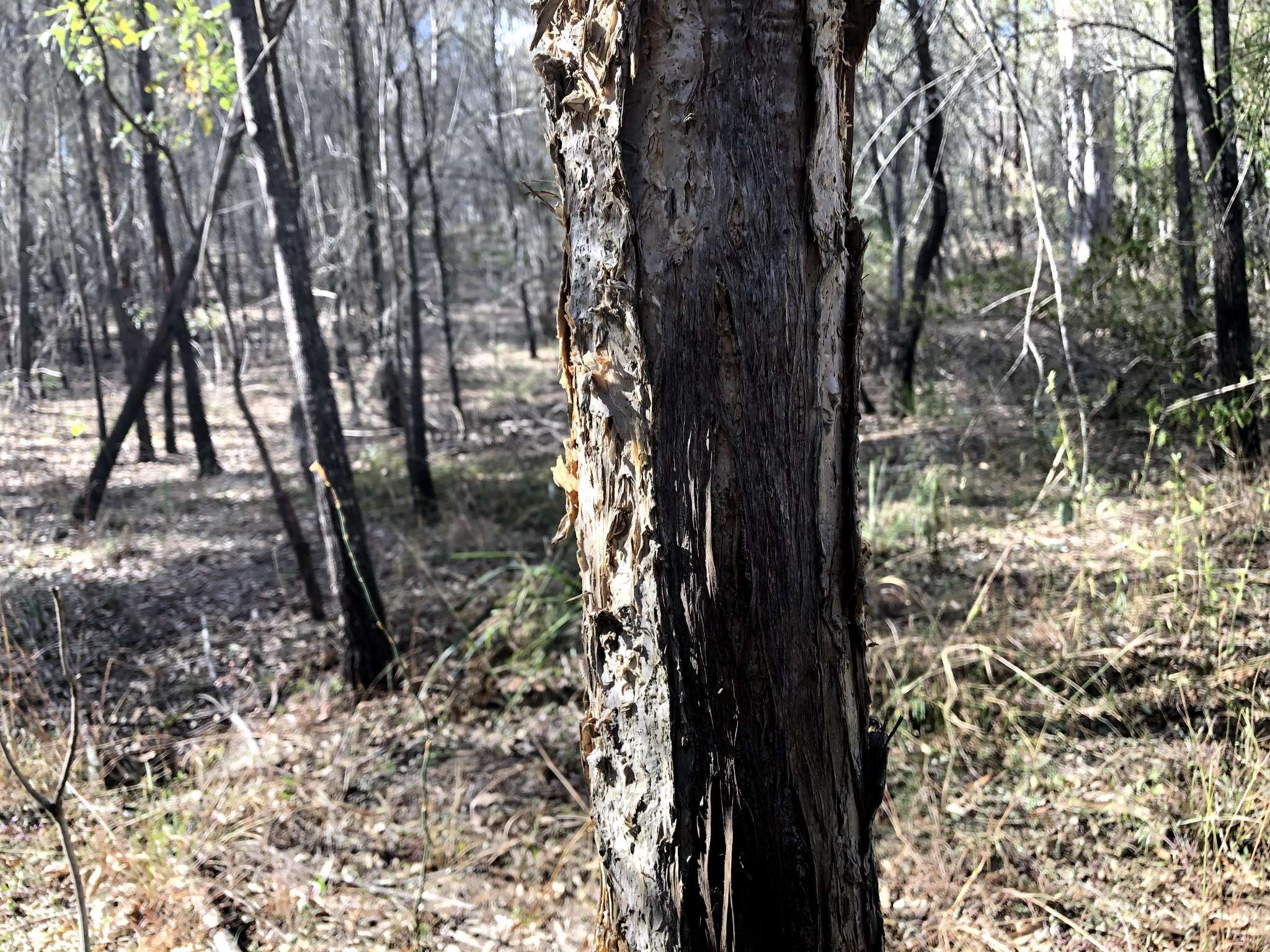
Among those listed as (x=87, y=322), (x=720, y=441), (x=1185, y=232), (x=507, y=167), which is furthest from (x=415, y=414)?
(x=507, y=167)

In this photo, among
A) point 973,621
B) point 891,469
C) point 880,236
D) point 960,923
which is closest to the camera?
point 960,923

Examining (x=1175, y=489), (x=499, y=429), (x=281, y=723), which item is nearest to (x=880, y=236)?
(x=499, y=429)

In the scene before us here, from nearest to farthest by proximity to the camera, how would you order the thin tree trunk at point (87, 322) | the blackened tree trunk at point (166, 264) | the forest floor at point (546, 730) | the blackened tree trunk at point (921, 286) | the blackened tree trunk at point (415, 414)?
the forest floor at point (546, 730)
the blackened tree trunk at point (166, 264)
the blackened tree trunk at point (415, 414)
the blackened tree trunk at point (921, 286)
the thin tree trunk at point (87, 322)

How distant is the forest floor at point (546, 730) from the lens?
314 centimetres

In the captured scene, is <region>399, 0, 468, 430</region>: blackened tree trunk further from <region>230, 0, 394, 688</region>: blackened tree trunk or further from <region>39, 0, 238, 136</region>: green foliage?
<region>230, 0, 394, 688</region>: blackened tree trunk

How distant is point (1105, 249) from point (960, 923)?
8.62 metres

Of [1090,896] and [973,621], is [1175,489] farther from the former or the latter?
[1090,896]

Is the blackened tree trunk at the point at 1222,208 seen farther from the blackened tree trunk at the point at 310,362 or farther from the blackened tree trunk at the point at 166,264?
the blackened tree trunk at the point at 166,264

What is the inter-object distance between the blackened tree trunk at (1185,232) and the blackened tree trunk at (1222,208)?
10.1 inches

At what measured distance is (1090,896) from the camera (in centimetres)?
319

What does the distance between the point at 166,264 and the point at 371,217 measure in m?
2.54

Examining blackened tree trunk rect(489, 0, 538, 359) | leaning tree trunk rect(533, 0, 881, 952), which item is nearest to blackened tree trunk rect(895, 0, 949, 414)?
blackened tree trunk rect(489, 0, 538, 359)

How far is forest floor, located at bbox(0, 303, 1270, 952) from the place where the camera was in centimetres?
314

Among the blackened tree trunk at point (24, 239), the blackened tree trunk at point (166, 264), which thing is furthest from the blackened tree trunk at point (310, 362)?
the blackened tree trunk at point (24, 239)
